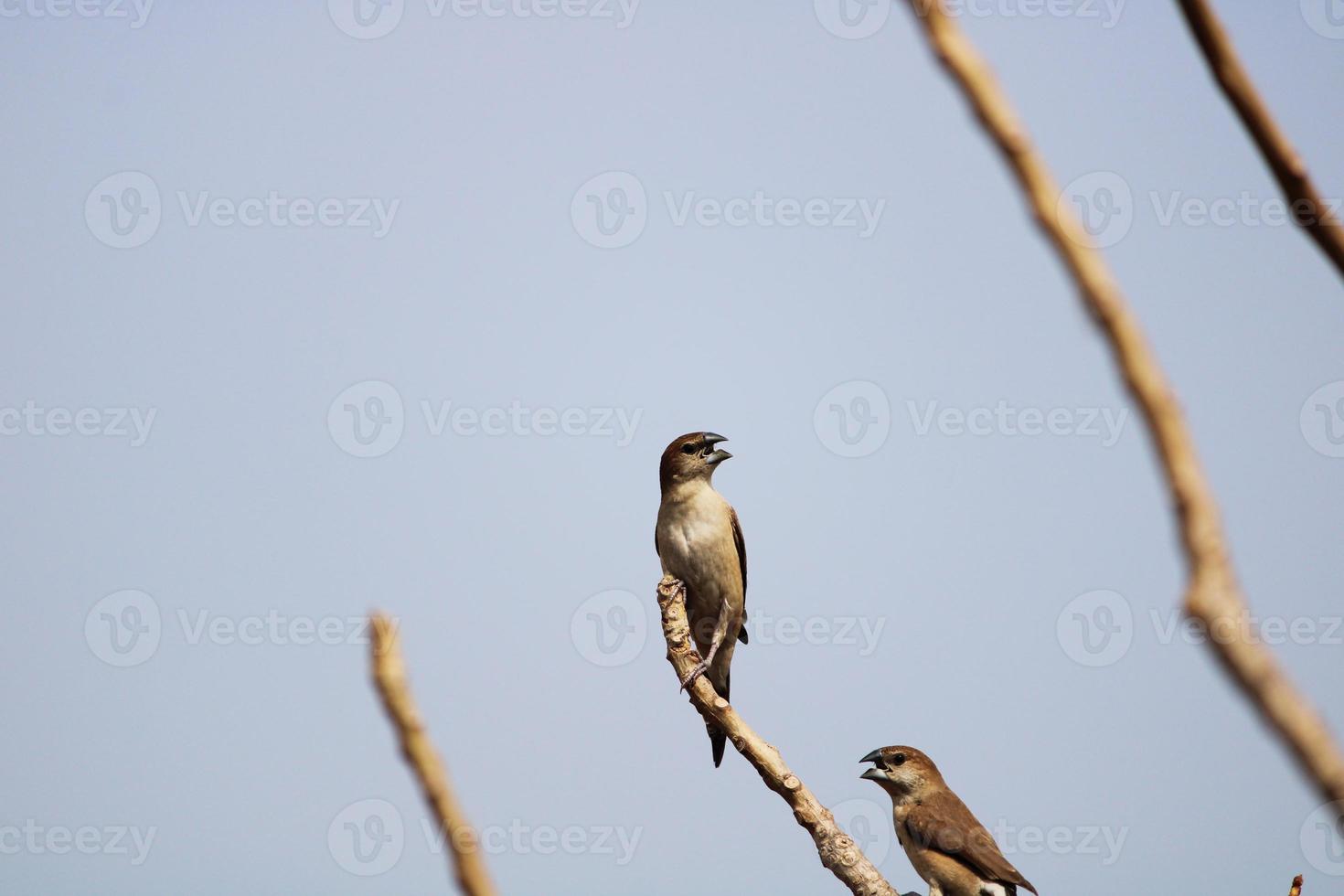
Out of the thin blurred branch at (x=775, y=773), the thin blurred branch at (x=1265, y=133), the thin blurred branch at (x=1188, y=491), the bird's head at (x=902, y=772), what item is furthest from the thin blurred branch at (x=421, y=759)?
the bird's head at (x=902, y=772)

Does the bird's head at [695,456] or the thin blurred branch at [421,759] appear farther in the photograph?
the bird's head at [695,456]

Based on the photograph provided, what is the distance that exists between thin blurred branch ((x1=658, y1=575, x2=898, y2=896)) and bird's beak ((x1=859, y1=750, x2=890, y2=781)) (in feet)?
4.74

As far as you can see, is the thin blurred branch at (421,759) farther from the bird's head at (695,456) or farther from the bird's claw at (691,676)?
the bird's head at (695,456)

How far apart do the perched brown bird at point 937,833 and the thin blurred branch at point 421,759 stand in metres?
6.28

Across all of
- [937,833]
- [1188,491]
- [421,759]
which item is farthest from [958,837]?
[1188,491]

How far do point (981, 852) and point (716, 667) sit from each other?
89.4 inches

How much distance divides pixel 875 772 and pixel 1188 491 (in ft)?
24.0

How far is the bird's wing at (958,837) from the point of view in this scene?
21.7ft

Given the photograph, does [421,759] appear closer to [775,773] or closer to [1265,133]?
[1265,133]

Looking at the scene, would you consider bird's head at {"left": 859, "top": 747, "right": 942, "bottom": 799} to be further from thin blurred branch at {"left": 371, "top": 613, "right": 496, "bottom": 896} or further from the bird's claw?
thin blurred branch at {"left": 371, "top": 613, "right": 496, "bottom": 896}

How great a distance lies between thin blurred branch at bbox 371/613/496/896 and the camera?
0.77 metres

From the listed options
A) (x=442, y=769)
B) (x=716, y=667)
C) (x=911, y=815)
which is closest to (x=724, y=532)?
(x=716, y=667)

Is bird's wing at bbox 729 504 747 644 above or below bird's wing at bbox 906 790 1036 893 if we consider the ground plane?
above

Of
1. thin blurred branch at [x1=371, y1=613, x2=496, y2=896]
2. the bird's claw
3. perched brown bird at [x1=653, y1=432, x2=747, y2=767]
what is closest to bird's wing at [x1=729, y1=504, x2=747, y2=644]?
perched brown bird at [x1=653, y1=432, x2=747, y2=767]
